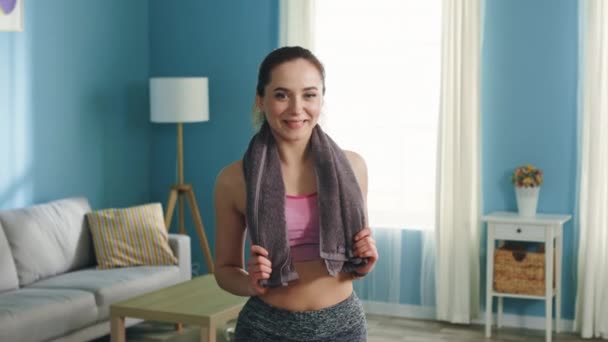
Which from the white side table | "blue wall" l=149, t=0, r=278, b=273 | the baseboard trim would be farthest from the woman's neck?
"blue wall" l=149, t=0, r=278, b=273

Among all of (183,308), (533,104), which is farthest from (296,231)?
(533,104)

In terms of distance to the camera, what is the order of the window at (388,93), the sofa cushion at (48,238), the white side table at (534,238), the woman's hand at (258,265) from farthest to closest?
1. the window at (388,93)
2. the white side table at (534,238)
3. the sofa cushion at (48,238)
4. the woman's hand at (258,265)

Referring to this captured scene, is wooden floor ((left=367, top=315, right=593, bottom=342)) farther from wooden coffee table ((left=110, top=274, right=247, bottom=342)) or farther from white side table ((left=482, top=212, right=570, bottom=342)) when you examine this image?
wooden coffee table ((left=110, top=274, right=247, bottom=342))

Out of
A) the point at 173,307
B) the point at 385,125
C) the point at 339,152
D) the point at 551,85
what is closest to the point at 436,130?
the point at 385,125

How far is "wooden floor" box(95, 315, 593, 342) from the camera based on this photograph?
4.98 metres

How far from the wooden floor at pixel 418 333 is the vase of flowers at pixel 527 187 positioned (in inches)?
27.5

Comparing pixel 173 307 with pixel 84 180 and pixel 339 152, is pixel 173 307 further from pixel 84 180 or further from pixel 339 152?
pixel 339 152

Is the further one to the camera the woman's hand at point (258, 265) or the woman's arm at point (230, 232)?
the woman's arm at point (230, 232)

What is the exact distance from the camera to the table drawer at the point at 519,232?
4.85 metres

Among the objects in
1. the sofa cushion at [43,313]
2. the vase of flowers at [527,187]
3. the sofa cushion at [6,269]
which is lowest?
the sofa cushion at [43,313]

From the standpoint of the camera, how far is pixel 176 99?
18.3 feet

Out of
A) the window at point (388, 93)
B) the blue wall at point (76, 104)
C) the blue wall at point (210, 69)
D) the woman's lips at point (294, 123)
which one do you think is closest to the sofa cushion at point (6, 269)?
the blue wall at point (76, 104)

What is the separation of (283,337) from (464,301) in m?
3.63

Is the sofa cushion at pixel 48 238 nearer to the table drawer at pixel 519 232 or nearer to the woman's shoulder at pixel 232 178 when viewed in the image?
the table drawer at pixel 519 232
